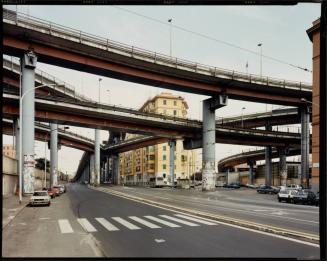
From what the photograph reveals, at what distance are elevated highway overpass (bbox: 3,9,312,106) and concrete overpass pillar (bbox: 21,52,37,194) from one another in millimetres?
1554

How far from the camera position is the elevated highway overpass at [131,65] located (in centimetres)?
4900

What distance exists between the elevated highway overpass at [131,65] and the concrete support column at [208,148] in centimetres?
571

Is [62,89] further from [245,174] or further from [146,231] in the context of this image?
[245,174]

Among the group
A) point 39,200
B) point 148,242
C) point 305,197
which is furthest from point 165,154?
point 148,242

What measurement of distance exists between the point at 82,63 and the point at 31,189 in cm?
1949

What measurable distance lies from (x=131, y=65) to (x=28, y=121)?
731 inches

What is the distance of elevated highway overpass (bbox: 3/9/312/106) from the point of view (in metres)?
49.0

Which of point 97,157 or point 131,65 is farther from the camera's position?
point 97,157

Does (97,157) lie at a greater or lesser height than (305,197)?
greater

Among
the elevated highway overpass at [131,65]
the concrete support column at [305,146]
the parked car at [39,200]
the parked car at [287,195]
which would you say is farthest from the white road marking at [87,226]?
the concrete support column at [305,146]

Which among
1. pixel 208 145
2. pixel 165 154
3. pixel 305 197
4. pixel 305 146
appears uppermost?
pixel 208 145

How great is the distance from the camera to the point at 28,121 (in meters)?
50.3

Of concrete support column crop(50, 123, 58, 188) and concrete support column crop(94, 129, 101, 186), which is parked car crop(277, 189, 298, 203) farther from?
concrete support column crop(94, 129, 101, 186)

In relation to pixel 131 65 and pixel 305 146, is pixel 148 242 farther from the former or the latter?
pixel 305 146
